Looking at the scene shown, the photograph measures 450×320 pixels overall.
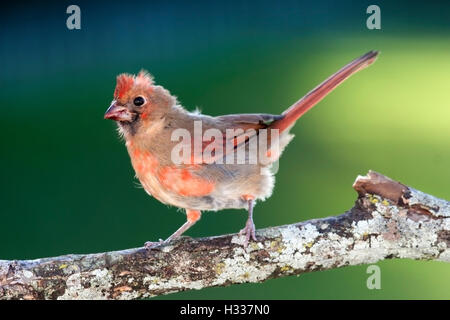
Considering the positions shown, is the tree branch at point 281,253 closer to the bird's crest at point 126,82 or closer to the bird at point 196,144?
the bird at point 196,144

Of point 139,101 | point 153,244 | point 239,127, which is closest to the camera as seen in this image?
point 153,244

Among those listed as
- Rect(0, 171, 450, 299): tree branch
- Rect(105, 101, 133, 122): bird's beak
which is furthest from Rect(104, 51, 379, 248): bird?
Rect(0, 171, 450, 299): tree branch

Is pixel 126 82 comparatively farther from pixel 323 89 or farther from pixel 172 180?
pixel 323 89

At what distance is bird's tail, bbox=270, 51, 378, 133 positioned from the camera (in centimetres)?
308

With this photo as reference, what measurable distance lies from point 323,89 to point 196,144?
0.76 m

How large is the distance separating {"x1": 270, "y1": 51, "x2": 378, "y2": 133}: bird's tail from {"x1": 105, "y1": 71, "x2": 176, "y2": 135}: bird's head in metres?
0.65

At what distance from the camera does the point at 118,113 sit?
295cm

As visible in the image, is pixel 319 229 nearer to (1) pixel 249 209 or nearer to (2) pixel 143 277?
(1) pixel 249 209

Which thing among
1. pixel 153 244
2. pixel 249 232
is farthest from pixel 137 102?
pixel 249 232

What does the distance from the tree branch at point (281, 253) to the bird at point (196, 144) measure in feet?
0.46

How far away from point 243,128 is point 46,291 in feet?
4.41

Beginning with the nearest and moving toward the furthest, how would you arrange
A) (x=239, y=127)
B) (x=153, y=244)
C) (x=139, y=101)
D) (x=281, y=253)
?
(x=281, y=253)
(x=153, y=244)
(x=139, y=101)
(x=239, y=127)

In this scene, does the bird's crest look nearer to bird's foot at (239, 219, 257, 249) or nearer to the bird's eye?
the bird's eye

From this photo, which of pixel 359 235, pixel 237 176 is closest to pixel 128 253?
pixel 237 176
